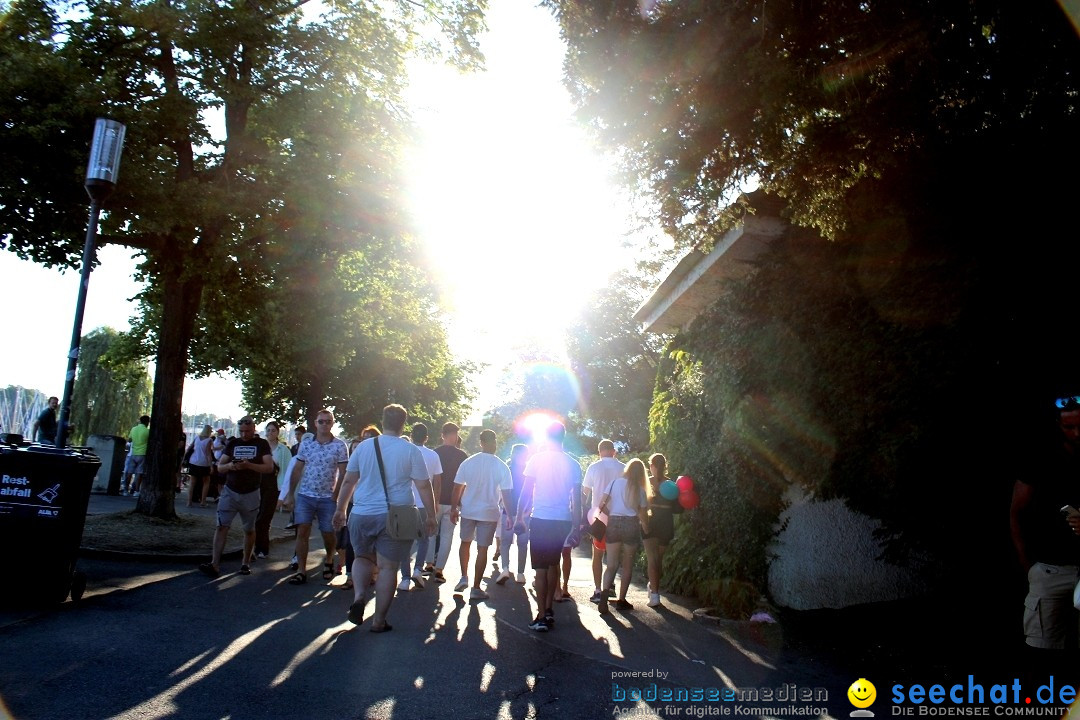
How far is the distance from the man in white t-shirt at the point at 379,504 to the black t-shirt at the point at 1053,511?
4808 mm

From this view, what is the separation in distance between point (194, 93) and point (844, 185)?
10519 millimetres

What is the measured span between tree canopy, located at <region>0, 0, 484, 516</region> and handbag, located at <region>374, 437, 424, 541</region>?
715 cm

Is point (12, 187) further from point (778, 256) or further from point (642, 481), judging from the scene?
point (778, 256)

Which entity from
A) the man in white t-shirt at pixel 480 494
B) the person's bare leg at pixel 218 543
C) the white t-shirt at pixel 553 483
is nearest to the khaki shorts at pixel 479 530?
the man in white t-shirt at pixel 480 494

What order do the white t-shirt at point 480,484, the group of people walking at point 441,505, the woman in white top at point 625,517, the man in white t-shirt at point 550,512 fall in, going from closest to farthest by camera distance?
the group of people walking at point 441,505 → the man in white t-shirt at point 550,512 → the woman in white top at point 625,517 → the white t-shirt at point 480,484

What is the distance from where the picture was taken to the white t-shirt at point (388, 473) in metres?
7.49

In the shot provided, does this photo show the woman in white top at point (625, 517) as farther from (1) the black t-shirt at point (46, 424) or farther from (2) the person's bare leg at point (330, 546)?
(1) the black t-shirt at point (46, 424)

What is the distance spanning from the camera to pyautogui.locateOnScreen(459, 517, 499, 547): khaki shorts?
1041 cm

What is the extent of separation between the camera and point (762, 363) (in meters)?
9.47

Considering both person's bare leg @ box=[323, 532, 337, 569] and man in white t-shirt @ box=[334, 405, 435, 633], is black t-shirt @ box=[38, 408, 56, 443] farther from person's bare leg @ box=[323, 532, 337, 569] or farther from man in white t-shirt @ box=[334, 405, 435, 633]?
man in white t-shirt @ box=[334, 405, 435, 633]

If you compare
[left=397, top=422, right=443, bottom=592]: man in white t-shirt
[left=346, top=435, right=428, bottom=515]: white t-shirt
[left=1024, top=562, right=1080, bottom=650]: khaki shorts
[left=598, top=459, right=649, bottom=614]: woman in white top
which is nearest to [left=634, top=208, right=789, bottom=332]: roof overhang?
[left=598, top=459, right=649, bottom=614]: woman in white top

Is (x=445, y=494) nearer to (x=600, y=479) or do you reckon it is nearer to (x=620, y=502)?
(x=600, y=479)

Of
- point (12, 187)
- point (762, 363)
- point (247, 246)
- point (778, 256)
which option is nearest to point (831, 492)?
point (762, 363)

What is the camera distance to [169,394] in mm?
14008
